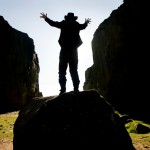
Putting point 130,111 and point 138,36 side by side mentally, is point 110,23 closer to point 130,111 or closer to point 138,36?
point 138,36

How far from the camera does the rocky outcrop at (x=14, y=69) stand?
37.4 metres

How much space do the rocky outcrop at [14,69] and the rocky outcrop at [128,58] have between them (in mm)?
11741

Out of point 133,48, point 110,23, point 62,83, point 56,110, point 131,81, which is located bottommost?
point 56,110

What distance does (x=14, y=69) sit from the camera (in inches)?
1544

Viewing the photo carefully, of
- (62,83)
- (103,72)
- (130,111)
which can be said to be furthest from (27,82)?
(62,83)

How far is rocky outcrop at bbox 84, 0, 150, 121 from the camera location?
29609 mm

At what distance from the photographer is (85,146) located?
25.0ft

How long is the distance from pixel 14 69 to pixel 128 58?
1586cm

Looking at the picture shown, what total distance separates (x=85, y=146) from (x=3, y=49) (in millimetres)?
33137

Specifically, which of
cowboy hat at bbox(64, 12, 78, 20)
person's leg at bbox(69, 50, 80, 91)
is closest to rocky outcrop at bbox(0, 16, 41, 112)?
person's leg at bbox(69, 50, 80, 91)

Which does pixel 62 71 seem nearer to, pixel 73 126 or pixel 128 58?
pixel 73 126

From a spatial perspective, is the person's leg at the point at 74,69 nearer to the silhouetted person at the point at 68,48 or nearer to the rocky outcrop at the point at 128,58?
the silhouetted person at the point at 68,48

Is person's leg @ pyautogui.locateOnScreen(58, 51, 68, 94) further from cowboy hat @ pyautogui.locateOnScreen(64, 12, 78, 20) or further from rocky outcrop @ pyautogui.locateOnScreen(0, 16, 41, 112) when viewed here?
rocky outcrop @ pyautogui.locateOnScreen(0, 16, 41, 112)

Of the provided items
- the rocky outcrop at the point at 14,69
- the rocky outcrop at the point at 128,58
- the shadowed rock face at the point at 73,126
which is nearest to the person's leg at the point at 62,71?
the shadowed rock face at the point at 73,126
